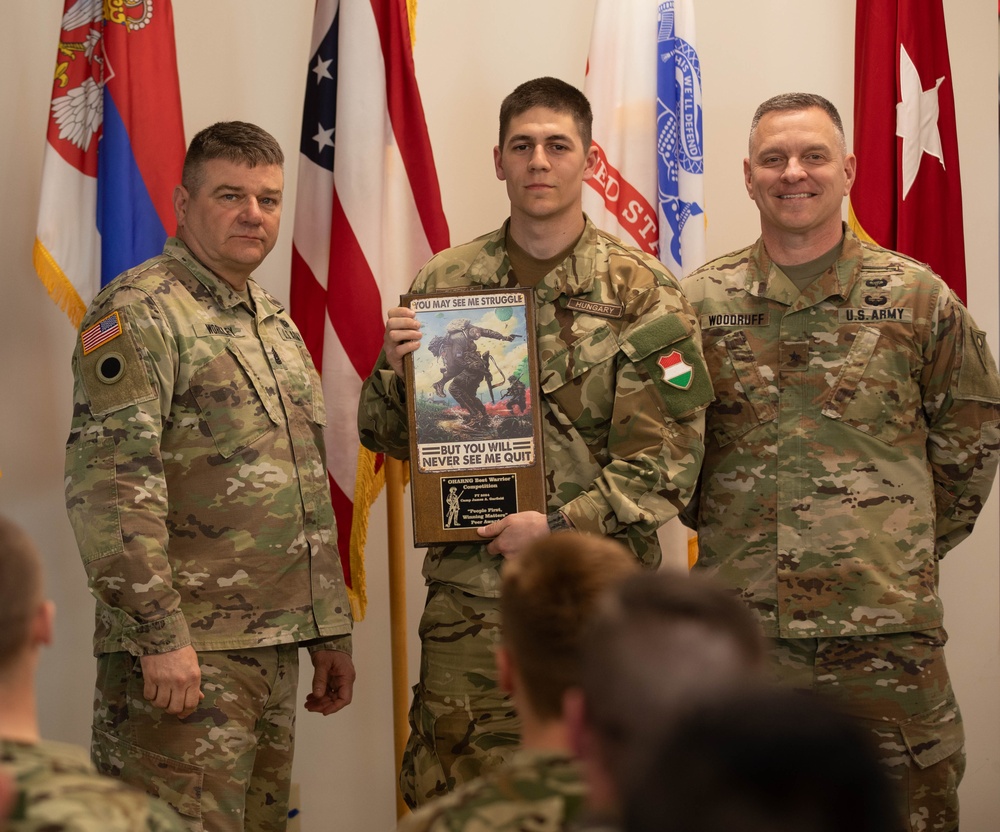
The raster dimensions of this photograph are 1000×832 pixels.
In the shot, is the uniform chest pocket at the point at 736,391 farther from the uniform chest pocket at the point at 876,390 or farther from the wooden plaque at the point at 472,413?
the wooden plaque at the point at 472,413

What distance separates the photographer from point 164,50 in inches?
145

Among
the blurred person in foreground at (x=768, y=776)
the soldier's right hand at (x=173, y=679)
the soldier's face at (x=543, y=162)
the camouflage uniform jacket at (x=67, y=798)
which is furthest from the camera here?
Answer: the soldier's face at (x=543, y=162)

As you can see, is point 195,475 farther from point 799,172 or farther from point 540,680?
point 799,172

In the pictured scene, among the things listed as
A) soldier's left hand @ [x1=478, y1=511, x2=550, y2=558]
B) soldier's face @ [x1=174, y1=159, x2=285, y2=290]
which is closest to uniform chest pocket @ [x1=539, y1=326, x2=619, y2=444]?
soldier's left hand @ [x1=478, y1=511, x2=550, y2=558]

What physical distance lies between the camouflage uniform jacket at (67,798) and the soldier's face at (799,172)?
2191mm

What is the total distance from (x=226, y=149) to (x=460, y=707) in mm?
1547

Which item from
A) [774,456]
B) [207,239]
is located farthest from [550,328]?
[207,239]

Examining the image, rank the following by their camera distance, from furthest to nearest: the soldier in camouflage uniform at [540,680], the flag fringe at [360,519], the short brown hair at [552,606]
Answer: the flag fringe at [360,519] < the short brown hair at [552,606] < the soldier in camouflage uniform at [540,680]

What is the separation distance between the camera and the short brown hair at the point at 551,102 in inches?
120

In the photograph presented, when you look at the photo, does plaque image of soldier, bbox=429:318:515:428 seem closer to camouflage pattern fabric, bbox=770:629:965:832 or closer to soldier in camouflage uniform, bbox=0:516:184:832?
camouflage pattern fabric, bbox=770:629:965:832

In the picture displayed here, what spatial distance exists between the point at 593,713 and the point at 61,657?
321 cm

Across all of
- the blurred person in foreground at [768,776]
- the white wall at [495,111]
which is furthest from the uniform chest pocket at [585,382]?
the blurred person in foreground at [768,776]

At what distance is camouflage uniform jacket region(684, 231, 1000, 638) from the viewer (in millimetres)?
2938

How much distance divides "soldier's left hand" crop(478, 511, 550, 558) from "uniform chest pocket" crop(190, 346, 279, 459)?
62cm
